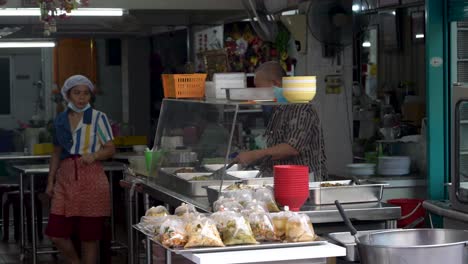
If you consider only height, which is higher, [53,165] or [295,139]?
[295,139]

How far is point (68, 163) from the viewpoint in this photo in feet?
26.5

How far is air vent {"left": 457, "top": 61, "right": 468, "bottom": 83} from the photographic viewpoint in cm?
729

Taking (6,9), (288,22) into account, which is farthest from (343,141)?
(6,9)

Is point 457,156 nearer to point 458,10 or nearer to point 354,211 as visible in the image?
point 354,211

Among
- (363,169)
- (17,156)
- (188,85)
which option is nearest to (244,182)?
(188,85)

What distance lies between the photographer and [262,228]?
4.43m

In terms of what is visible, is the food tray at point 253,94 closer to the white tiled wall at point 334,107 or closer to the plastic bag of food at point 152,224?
the plastic bag of food at point 152,224

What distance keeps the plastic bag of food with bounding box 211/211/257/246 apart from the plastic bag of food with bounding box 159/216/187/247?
0.17 metres

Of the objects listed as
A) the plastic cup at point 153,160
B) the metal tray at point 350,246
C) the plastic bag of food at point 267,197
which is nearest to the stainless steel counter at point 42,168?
the plastic cup at point 153,160

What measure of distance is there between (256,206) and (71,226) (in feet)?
12.0

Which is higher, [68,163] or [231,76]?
[231,76]

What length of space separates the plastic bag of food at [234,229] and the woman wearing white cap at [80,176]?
3.76 m

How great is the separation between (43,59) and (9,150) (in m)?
1.43

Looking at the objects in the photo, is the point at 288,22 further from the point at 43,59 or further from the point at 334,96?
the point at 43,59
